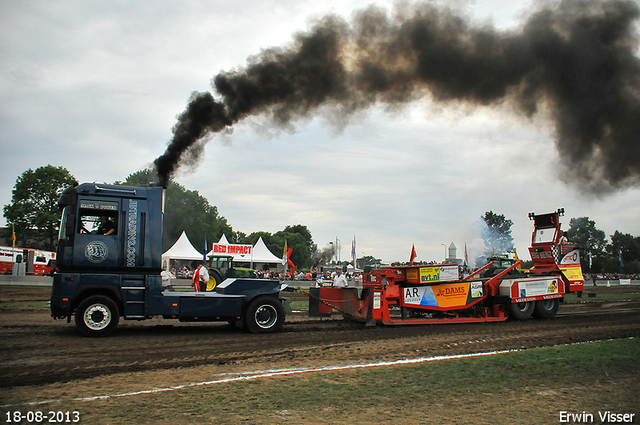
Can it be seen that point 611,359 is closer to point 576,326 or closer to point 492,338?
point 492,338

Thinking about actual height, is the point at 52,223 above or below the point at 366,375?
above

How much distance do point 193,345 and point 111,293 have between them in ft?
6.85

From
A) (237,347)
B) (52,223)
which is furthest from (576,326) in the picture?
(52,223)

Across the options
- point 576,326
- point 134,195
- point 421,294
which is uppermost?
point 134,195

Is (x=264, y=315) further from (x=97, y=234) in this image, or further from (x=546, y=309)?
(x=546, y=309)

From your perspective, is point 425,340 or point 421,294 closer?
point 425,340

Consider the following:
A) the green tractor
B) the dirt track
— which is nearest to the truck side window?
the dirt track

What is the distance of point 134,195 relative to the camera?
9.35m

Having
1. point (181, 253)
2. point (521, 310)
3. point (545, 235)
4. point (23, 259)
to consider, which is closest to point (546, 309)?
point (521, 310)

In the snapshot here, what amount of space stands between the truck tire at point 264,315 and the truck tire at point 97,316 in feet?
9.21

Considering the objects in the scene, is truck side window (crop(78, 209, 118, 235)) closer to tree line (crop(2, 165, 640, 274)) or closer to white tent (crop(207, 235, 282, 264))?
tree line (crop(2, 165, 640, 274))

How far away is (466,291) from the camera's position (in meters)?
12.8

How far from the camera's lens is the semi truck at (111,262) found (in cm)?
879

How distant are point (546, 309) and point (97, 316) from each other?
42.1ft
